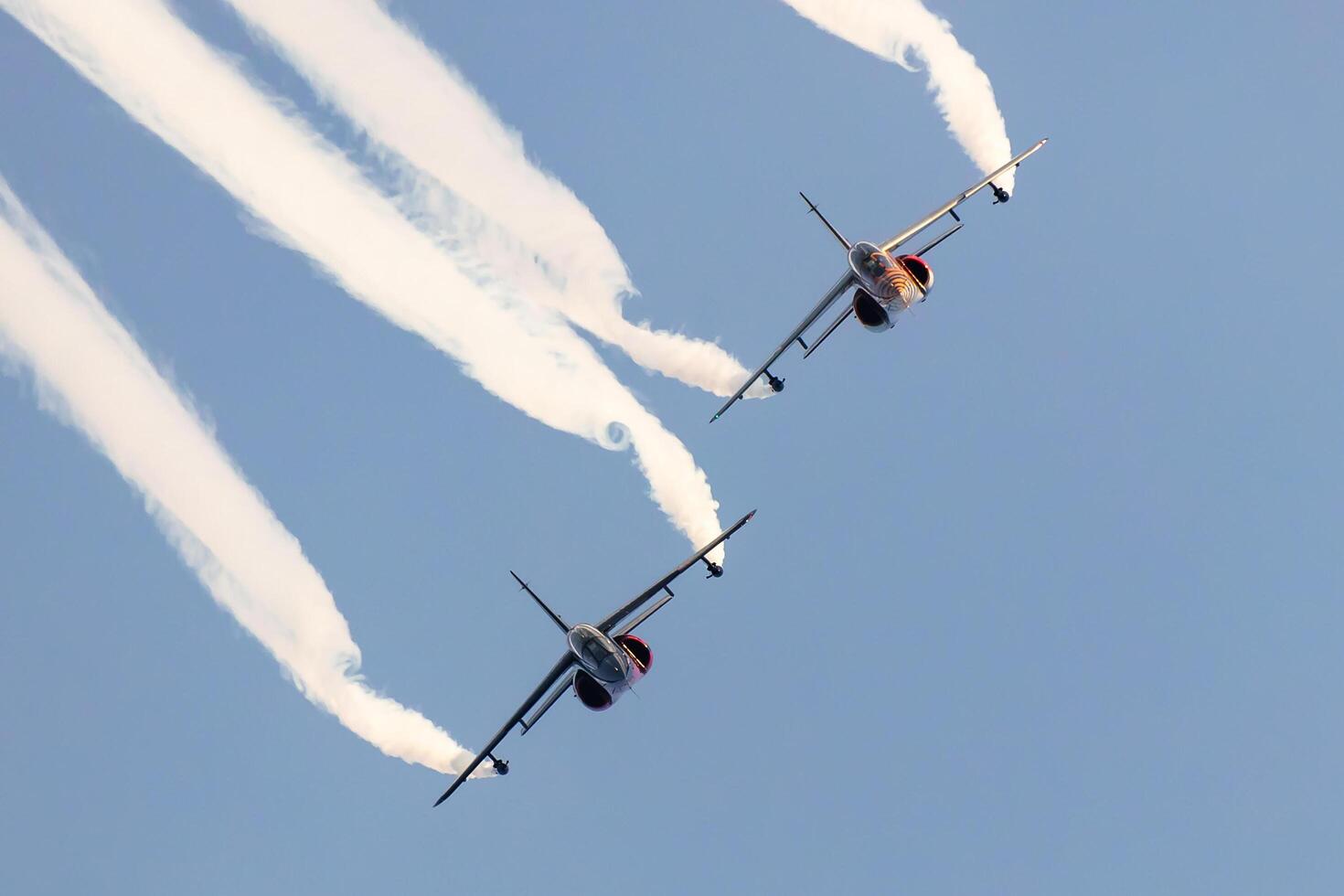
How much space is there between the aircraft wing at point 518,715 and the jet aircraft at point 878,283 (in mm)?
14546

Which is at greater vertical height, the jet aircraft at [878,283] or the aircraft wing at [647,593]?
the jet aircraft at [878,283]

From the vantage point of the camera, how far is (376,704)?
74.6 m

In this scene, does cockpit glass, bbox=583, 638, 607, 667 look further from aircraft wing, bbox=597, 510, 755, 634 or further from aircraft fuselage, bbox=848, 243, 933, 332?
aircraft fuselage, bbox=848, 243, 933, 332

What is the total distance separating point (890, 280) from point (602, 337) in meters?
15.0

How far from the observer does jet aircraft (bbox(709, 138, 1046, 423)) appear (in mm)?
73062

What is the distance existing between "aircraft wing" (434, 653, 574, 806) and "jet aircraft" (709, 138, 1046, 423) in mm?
14546

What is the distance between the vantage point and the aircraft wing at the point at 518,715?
71312 mm

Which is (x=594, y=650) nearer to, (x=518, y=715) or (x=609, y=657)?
(x=609, y=657)

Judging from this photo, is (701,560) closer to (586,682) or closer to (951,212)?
(586,682)

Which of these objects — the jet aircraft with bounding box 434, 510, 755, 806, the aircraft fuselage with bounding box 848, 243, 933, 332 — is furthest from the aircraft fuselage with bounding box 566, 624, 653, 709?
the aircraft fuselage with bounding box 848, 243, 933, 332

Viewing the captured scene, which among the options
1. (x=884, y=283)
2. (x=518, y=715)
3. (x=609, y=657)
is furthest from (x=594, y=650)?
(x=884, y=283)

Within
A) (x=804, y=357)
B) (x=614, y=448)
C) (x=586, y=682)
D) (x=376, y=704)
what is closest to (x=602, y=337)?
(x=614, y=448)

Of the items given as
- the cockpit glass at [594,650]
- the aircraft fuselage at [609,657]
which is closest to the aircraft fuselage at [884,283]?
the aircraft fuselage at [609,657]

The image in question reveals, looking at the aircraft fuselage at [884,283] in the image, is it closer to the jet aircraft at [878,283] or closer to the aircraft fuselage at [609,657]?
the jet aircraft at [878,283]
